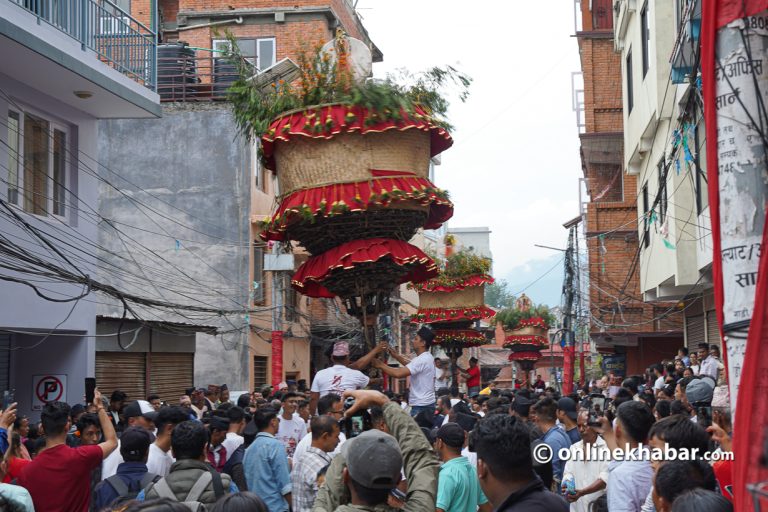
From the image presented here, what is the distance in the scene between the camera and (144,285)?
2623cm

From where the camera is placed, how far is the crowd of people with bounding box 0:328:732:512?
4.17 m

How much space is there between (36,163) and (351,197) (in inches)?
361

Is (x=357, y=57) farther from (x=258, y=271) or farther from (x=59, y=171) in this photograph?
(x=258, y=271)

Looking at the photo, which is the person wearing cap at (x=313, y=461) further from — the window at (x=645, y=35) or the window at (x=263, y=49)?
the window at (x=263, y=49)

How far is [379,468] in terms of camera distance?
13.3ft

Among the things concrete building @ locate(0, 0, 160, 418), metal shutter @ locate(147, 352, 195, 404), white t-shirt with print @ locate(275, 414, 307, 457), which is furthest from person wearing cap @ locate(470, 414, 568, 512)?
metal shutter @ locate(147, 352, 195, 404)

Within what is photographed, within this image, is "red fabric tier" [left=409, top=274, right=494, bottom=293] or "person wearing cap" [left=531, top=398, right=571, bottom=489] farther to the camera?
"red fabric tier" [left=409, top=274, right=494, bottom=293]

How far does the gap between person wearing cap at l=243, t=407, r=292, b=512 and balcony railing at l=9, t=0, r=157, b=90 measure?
738 centimetres

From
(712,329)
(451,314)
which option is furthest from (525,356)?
(712,329)

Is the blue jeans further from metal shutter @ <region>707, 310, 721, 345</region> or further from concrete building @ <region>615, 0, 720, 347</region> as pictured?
metal shutter @ <region>707, 310, 721, 345</region>

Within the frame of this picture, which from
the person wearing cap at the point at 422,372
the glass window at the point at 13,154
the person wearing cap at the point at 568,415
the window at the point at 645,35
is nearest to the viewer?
the person wearing cap at the point at 568,415

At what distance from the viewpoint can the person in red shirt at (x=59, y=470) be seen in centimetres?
670

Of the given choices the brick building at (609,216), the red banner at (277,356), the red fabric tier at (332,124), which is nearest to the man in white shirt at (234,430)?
the red fabric tier at (332,124)

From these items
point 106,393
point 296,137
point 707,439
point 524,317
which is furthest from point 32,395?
point 524,317
